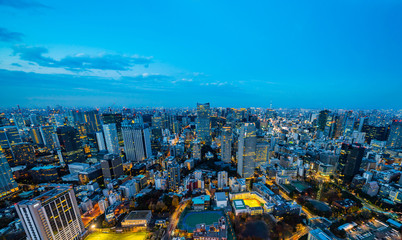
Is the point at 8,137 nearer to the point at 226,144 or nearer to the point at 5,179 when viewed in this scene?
the point at 5,179

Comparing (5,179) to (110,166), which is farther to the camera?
(110,166)

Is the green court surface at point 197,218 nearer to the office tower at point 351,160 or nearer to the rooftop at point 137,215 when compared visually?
the rooftop at point 137,215

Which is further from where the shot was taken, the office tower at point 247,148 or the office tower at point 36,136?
the office tower at point 36,136

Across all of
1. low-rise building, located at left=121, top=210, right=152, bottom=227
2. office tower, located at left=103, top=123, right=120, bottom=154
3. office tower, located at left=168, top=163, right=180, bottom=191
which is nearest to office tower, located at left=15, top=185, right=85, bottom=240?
low-rise building, located at left=121, top=210, right=152, bottom=227

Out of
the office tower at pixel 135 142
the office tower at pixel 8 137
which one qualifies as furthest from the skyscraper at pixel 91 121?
the office tower at pixel 135 142

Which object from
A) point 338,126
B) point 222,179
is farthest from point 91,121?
point 338,126

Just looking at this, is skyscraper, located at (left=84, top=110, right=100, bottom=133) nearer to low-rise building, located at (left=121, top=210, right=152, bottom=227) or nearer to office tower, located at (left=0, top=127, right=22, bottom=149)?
office tower, located at (left=0, top=127, right=22, bottom=149)

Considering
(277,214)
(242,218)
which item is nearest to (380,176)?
(277,214)
